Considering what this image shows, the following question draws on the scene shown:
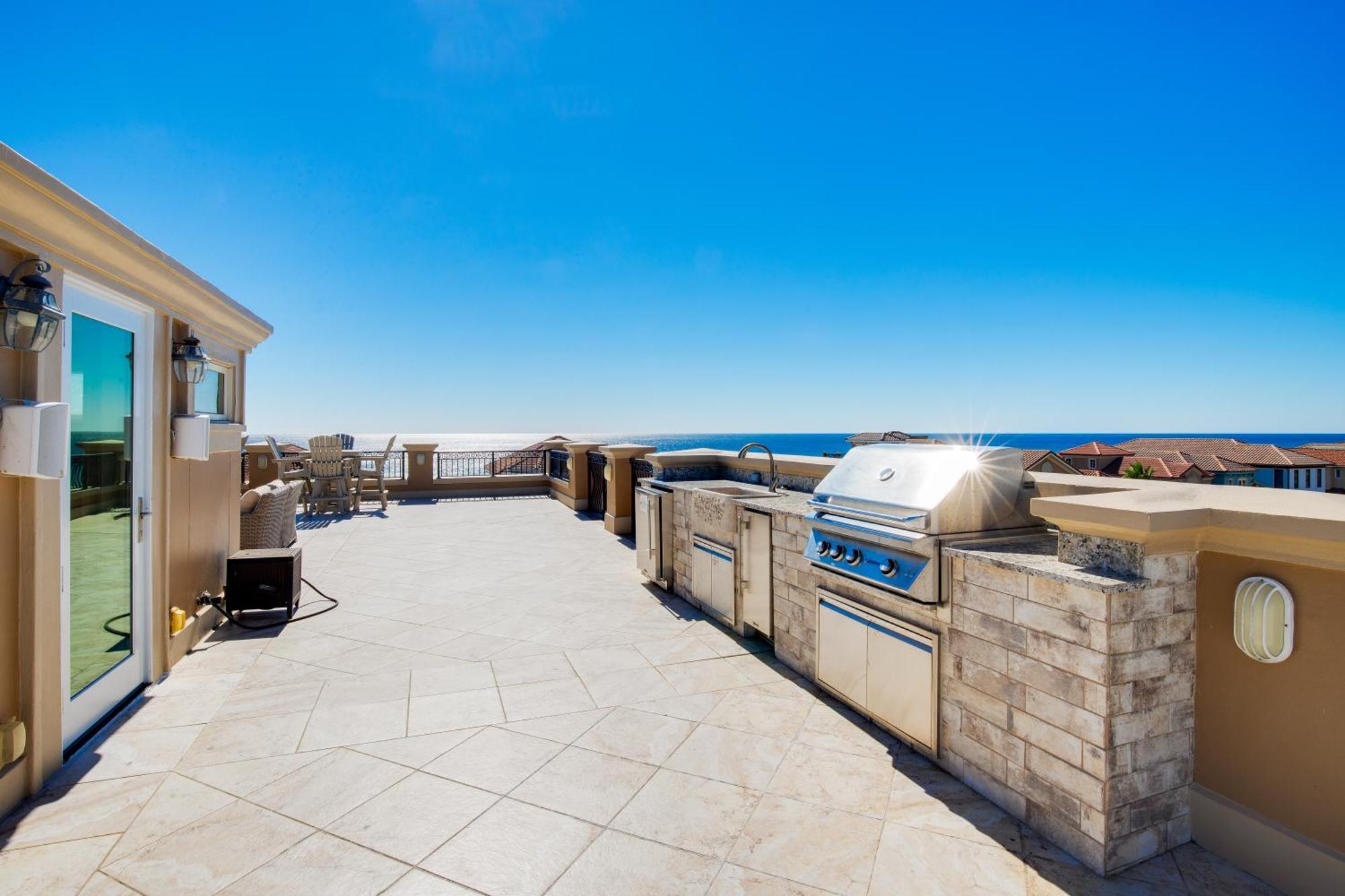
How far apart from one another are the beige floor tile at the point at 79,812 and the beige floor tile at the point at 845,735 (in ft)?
9.02

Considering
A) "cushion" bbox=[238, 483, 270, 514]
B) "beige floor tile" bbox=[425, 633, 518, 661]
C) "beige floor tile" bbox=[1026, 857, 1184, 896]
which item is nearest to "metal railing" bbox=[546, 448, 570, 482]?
"cushion" bbox=[238, 483, 270, 514]

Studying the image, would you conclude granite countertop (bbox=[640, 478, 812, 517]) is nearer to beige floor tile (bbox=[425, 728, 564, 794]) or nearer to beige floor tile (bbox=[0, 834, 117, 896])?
beige floor tile (bbox=[425, 728, 564, 794])

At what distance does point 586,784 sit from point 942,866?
1323 mm

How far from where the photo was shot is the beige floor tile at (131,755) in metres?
2.34

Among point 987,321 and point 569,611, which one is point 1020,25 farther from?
point 987,321

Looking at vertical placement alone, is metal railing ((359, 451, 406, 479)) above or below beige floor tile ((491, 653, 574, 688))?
above

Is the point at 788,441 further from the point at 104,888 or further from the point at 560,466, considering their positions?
the point at 104,888

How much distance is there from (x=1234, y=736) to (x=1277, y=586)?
0.56 meters

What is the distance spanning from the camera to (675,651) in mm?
3803

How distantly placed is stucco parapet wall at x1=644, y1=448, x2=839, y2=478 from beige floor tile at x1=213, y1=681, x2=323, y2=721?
3.41 meters

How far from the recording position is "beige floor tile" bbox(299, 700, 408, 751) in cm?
263

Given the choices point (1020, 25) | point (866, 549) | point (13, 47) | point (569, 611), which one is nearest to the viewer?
point (866, 549)

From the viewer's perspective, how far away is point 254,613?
470 cm

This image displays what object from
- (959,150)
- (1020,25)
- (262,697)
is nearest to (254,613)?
(262,697)
